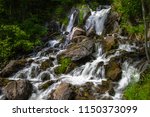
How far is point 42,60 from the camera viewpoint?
19500 mm

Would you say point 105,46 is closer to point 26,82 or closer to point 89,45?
point 89,45

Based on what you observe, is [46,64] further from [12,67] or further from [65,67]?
[12,67]

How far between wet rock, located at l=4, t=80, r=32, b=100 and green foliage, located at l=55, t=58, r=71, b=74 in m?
2.44

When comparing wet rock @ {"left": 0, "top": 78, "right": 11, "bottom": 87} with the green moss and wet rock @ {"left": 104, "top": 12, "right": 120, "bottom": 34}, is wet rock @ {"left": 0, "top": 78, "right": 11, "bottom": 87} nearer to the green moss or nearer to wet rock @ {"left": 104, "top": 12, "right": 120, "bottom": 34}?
the green moss

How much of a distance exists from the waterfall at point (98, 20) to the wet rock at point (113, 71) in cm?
655

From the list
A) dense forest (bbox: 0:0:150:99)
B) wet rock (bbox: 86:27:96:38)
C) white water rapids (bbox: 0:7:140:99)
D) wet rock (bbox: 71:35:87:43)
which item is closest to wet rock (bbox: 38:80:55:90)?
white water rapids (bbox: 0:7:140:99)

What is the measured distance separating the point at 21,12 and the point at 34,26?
78.5 inches

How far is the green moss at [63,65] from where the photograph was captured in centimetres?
1789

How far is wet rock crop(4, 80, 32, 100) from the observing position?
49.9 feet

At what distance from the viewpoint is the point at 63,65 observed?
18.2 metres

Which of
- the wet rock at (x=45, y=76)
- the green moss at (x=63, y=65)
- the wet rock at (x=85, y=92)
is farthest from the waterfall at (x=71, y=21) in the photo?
the wet rock at (x=85, y=92)

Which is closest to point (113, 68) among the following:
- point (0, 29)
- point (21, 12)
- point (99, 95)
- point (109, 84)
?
point (109, 84)

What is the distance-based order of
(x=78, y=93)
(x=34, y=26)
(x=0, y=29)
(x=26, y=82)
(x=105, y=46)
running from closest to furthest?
(x=78, y=93) < (x=26, y=82) < (x=105, y=46) < (x=0, y=29) < (x=34, y=26)

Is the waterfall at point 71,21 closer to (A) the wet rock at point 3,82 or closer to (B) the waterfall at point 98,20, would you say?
(B) the waterfall at point 98,20
